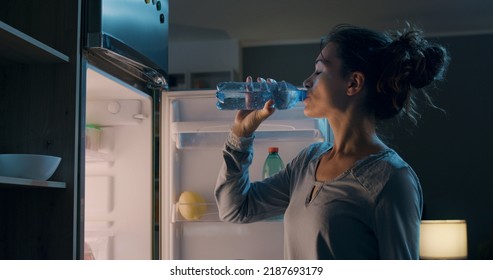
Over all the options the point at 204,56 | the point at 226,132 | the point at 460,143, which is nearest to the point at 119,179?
the point at 226,132

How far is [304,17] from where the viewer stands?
3969 mm

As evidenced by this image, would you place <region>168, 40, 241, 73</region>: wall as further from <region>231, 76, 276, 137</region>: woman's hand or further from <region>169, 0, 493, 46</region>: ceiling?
<region>231, 76, 276, 137</region>: woman's hand

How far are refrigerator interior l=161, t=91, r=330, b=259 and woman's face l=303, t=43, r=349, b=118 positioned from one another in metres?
0.62

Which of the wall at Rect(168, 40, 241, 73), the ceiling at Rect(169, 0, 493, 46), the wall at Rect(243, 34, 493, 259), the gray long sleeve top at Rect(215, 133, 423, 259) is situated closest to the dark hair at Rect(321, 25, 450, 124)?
the gray long sleeve top at Rect(215, 133, 423, 259)

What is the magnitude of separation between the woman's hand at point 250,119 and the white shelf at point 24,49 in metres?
0.38

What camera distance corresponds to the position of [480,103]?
13.6 feet

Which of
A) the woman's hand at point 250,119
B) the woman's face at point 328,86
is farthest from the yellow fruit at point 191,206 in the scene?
the woman's face at point 328,86

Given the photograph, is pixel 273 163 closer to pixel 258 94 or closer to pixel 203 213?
pixel 203 213

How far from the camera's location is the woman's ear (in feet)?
4.08

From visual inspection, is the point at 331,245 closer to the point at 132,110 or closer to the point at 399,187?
the point at 399,187

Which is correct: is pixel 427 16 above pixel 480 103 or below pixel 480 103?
above

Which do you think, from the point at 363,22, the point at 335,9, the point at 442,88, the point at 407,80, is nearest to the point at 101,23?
the point at 407,80

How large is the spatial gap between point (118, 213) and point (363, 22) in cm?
269

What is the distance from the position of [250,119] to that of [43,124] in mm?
435
